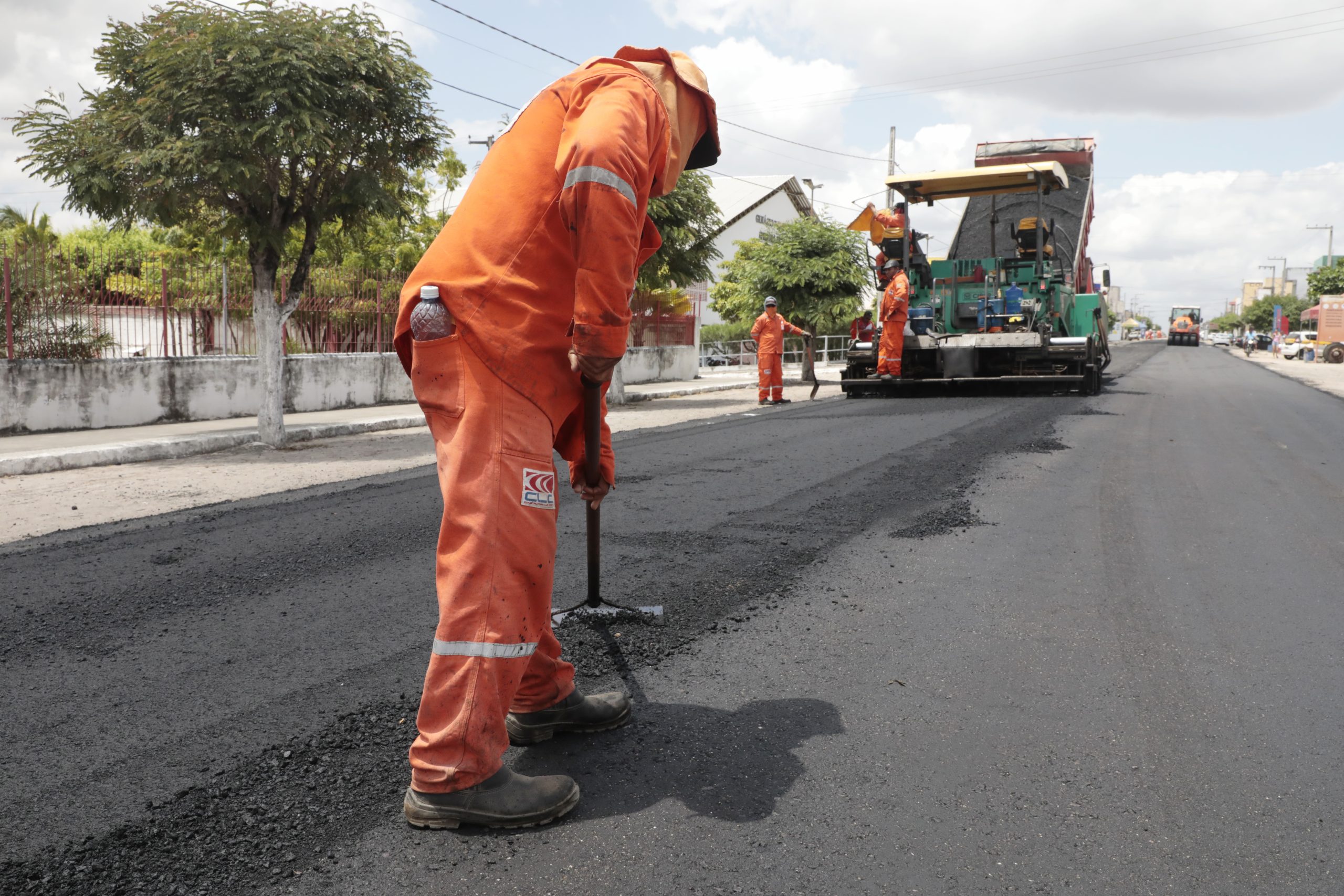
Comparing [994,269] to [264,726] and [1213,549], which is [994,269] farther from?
[264,726]

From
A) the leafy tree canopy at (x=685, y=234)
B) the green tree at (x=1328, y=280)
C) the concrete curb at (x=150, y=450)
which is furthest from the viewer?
the green tree at (x=1328, y=280)

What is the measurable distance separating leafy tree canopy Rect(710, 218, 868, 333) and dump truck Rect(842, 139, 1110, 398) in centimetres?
473

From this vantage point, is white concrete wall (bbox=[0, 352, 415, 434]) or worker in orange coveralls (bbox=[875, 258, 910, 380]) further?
worker in orange coveralls (bbox=[875, 258, 910, 380])

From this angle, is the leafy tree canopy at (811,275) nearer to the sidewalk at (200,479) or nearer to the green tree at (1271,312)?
the sidewalk at (200,479)

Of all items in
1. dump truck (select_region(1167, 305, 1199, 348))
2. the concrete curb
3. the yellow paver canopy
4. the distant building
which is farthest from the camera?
dump truck (select_region(1167, 305, 1199, 348))

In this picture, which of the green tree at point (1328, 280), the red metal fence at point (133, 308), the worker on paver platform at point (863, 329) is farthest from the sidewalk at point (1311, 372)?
the green tree at point (1328, 280)

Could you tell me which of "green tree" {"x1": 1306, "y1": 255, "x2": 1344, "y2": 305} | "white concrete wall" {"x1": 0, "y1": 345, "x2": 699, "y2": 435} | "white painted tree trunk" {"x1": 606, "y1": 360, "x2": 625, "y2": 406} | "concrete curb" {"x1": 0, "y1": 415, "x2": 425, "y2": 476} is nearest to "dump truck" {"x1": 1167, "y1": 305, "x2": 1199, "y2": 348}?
"green tree" {"x1": 1306, "y1": 255, "x2": 1344, "y2": 305}

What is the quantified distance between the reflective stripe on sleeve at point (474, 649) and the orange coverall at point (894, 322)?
41.0ft

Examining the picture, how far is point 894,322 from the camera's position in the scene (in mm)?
14312

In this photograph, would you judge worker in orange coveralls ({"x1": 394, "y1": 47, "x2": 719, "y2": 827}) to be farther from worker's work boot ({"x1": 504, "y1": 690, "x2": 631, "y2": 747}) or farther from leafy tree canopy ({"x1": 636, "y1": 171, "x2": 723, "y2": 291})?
leafy tree canopy ({"x1": 636, "y1": 171, "x2": 723, "y2": 291})

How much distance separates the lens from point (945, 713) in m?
2.94

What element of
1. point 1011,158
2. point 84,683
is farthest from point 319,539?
point 1011,158

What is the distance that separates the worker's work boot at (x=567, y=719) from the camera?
9.00 feet

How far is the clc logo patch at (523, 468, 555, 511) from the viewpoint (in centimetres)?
234
